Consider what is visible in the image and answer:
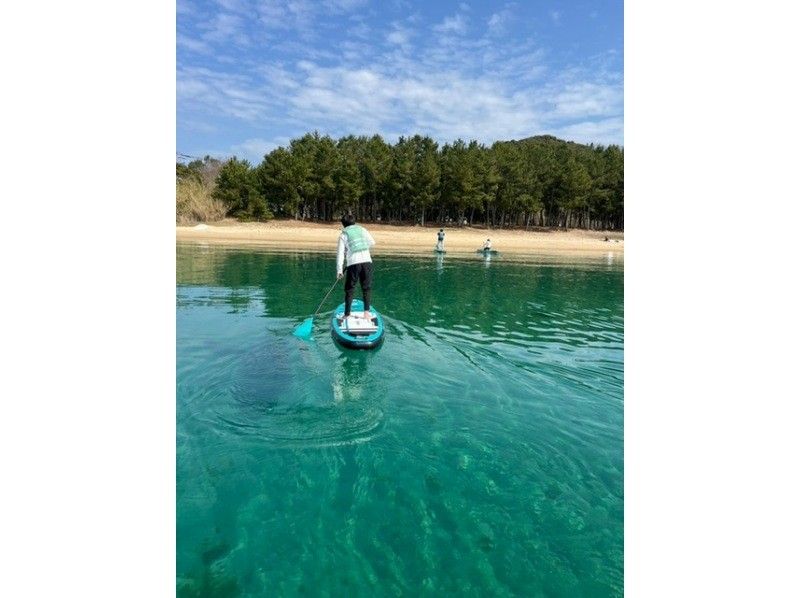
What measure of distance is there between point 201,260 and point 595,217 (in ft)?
A: 219

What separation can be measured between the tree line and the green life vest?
5193cm

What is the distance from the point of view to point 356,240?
30.5 ft

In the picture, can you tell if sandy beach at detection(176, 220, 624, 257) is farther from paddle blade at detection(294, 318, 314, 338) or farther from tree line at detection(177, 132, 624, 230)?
paddle blade at detection(294, 318, 314, 338)

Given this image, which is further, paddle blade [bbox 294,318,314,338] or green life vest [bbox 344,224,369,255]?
paddle blade [bbox 294,318,314,338]

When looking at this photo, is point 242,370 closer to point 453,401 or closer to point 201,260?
point 453,401

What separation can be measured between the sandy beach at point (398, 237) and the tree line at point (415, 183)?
12.7 feet

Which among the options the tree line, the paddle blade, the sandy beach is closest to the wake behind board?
the paddle blade

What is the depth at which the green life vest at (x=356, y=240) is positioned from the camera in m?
9.33

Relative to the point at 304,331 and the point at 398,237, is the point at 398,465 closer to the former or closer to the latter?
the point at 304,331

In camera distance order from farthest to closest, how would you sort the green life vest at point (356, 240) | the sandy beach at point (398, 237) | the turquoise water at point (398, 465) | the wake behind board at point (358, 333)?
the sandy beach at point (398, 237), the green life vest at point (356, 240), the wake behind board at point (358, 333), the turquoise water at point (398, 465)

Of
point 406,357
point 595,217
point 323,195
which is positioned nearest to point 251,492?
point 406,357

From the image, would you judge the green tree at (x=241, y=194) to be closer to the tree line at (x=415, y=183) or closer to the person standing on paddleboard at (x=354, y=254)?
the tree line at (x=415, y=183)

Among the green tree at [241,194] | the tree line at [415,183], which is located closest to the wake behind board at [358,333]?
the tree line at [415,183]

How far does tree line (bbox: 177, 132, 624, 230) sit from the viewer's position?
62.3 metres
